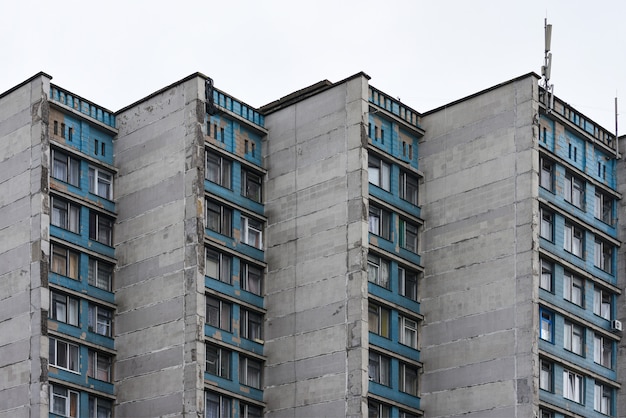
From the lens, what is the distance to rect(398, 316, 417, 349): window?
98875 mm

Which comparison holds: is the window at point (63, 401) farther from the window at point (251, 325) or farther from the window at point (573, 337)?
the window at point (573, 337)

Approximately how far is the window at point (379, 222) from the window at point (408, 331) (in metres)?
4.82

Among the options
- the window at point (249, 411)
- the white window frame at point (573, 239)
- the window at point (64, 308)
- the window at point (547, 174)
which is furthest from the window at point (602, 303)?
the window at point (64, 308)

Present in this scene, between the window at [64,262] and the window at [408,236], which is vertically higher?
the window at [408,236]

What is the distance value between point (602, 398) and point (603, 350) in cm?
293

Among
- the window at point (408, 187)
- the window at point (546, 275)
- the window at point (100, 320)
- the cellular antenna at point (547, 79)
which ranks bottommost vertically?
the window at point (100, 320)

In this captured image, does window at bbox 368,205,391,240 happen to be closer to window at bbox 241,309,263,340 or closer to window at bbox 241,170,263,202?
window at bbox 241,170,263,202

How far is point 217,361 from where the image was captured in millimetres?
94688

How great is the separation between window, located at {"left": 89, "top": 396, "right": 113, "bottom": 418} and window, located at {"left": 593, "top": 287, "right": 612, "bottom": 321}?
29.1 meters

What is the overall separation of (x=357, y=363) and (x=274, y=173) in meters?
13.5

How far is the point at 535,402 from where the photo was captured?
3686 inches

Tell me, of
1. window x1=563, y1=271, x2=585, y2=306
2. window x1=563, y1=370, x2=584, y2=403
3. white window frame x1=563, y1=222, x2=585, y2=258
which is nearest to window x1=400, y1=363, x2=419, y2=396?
window x1=563, y1=370, x2=584, y2=403

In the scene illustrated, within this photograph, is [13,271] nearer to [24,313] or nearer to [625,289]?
[24,313]

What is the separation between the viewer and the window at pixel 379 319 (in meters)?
97.1
